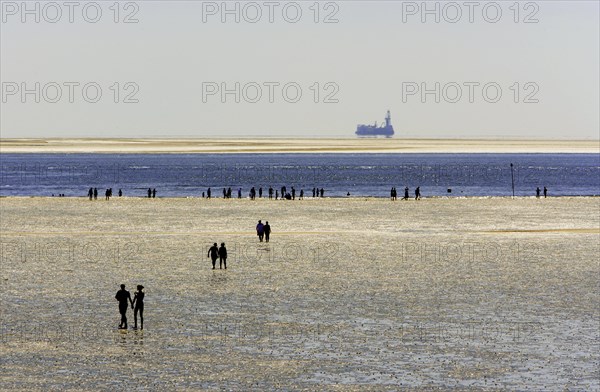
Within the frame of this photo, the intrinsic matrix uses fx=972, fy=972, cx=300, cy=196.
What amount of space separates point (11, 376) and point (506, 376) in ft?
35.8

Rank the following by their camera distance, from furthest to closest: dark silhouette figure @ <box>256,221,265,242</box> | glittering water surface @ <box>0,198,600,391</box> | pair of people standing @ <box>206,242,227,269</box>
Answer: dark silhouette figure @ <box>256,221,265,242</box>
pair of people standing @ <box>206,242,227,269</box>
glittering water surface @ <box>0,198,600,391</box>

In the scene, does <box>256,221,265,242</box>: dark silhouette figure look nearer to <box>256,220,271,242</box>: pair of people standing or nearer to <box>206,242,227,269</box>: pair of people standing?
<box>256,220,271,242</box>: pair of people standing

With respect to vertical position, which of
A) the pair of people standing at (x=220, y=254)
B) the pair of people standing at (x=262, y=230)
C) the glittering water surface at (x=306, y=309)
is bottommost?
the glittering water surface at (x=306, y=309)

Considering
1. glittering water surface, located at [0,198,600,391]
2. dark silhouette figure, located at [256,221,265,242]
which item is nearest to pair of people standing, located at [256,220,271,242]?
dark silhouette figure, located at [256,221,265,242]

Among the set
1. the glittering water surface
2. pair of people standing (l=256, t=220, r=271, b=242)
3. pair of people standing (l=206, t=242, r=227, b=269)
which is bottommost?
the glittering water surface

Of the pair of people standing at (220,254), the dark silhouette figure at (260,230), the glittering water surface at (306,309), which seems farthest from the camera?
the dark silhouette figure at (260,230)

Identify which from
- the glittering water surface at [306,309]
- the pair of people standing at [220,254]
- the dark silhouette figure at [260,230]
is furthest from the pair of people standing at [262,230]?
A: the pair of people standing at [220,254]

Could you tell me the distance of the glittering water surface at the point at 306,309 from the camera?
855 inches

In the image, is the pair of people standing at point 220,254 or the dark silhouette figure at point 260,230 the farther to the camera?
the dark silhouette figure at point 260,230

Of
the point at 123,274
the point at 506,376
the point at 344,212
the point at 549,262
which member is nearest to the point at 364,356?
the point at 506,376

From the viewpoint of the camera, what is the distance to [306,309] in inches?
1150

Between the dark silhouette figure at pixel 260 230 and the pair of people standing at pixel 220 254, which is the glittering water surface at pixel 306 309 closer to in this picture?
the pair of people standing at pixel 220 254

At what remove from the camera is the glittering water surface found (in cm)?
2172

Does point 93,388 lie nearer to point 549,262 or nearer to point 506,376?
point 506,376
